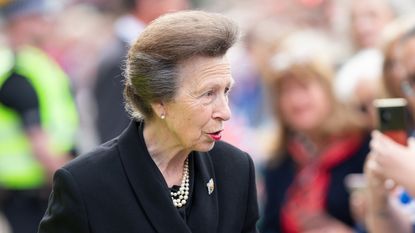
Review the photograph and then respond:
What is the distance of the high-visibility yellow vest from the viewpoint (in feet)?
23.6

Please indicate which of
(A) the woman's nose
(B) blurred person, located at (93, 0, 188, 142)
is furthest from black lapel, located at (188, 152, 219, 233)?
(B) blurred person, located at (93, 0, 188, 142)

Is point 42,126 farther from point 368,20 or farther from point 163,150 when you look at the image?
point 163,150

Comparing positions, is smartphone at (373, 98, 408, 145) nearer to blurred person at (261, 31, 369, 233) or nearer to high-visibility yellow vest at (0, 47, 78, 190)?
blurred person at (261, 31, 369, 233)

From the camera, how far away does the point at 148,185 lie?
3914 mm

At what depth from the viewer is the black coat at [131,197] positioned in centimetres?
382

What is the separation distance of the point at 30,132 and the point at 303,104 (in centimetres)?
172

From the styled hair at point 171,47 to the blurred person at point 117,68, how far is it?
88.5 inches

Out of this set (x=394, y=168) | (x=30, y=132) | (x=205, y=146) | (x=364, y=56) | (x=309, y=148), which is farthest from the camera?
(x=30, y=132)

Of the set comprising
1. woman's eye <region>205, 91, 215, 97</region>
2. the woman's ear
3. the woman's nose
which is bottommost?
the woman's nose

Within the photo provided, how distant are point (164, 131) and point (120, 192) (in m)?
0.26

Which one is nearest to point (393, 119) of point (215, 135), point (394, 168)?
point (394, 168)

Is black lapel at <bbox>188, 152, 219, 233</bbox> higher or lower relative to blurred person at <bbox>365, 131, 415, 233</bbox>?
higher

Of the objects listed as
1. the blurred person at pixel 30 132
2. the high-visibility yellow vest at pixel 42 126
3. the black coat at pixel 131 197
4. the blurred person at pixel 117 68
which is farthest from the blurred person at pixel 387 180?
the high-visibility yellow vest at pixel 42 126

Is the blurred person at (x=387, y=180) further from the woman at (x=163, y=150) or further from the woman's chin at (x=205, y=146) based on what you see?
the woman's chin at (x=205, y=146)
